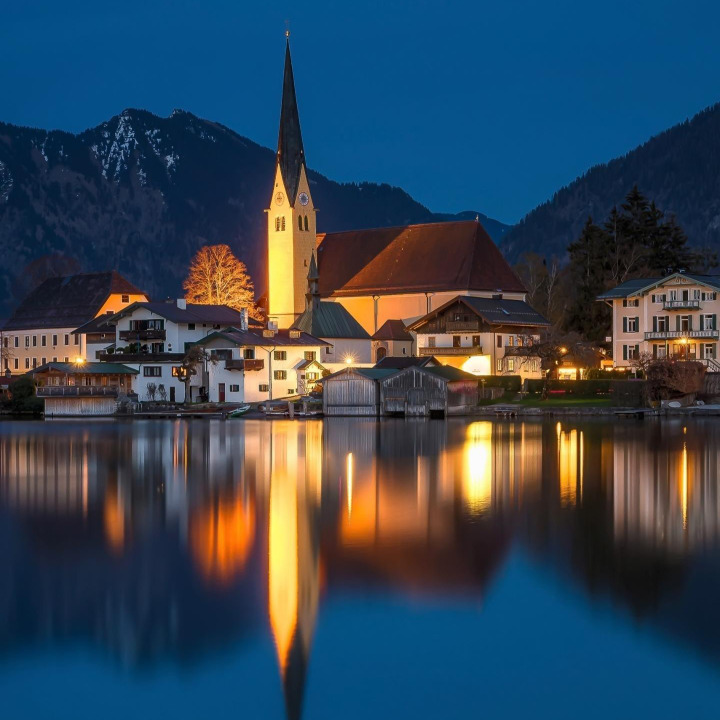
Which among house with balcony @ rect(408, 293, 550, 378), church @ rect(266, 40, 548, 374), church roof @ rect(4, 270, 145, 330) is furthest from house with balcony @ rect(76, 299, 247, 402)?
church roof @ rect(4, 270, 145, 330)

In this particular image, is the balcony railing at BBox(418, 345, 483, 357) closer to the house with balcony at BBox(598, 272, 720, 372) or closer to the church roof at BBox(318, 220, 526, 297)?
the house with balcony at BBox(598, 272, 720, 372)

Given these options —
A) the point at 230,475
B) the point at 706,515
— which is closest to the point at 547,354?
the point at 230,475

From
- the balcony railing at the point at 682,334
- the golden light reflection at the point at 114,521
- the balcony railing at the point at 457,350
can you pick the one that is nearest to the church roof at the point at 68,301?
the balcony railing at the point at 457,350

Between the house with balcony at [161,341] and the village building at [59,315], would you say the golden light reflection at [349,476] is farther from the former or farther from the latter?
the village building at [59,315]

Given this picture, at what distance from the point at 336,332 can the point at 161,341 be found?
1196cm

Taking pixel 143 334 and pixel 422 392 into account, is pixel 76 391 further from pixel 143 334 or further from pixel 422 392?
pixel 422 392

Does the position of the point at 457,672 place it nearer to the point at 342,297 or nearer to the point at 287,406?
the point at 287,406

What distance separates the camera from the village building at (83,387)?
69.7 m

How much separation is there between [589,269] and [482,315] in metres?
18.8

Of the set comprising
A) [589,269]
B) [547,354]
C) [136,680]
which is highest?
[589,269]

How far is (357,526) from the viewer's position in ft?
84.0

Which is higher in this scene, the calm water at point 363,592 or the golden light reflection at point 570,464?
the golden light reflection at point 570,464

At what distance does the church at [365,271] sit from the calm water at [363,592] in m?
44.5

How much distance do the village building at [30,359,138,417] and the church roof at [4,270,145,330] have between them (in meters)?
19.7
